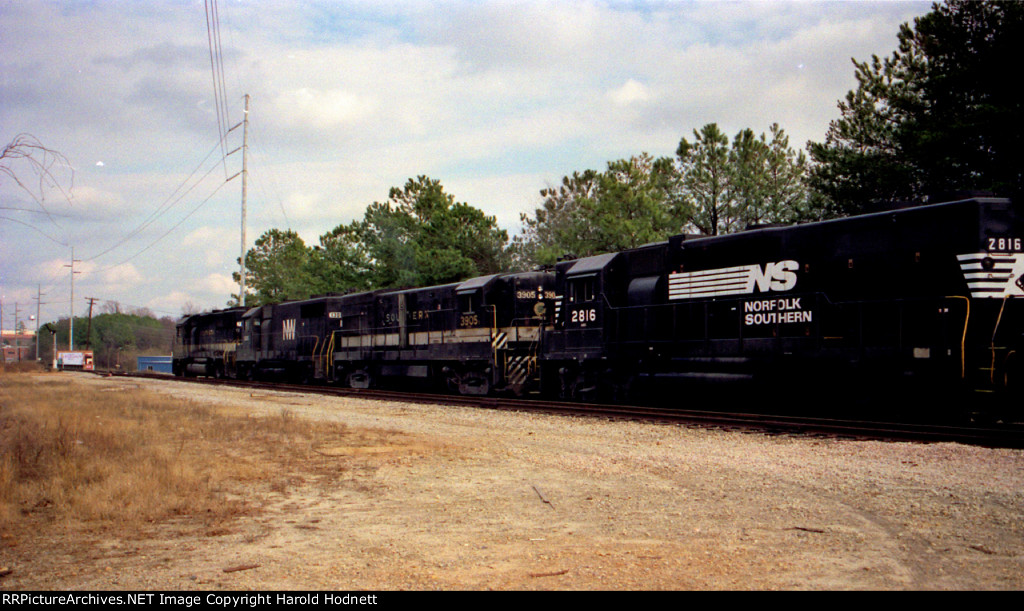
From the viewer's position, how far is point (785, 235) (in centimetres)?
1452

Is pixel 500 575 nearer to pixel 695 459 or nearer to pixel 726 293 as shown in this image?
pixel 695 459

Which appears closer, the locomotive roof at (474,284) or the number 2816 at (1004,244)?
the number 2816 at (1004,244)

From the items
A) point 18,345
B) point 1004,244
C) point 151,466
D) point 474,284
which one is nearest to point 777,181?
point 474,284

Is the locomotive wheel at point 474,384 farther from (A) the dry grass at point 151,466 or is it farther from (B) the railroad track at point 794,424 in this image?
(A) the dry grass at point 151,466

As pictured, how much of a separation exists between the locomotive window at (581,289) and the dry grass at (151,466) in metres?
7.09

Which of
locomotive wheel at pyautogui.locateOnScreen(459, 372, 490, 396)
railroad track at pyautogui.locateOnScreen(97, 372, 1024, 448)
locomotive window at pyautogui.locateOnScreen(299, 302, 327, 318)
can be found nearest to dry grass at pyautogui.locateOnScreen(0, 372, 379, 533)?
railroad track at pyautogui.locateOnScreen(97, 372, 1024, 448)

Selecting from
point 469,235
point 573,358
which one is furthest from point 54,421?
point 469,235

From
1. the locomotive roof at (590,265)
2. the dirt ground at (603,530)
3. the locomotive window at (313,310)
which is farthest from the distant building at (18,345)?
the dirt ground at (603,530)

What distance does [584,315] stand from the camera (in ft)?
59.8

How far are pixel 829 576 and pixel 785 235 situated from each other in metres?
10.7

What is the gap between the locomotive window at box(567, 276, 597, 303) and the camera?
18125 mm

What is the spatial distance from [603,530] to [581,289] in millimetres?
12736

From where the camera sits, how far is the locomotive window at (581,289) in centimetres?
1812

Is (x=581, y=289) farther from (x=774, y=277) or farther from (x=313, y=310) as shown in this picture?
(x=313, y=310)
